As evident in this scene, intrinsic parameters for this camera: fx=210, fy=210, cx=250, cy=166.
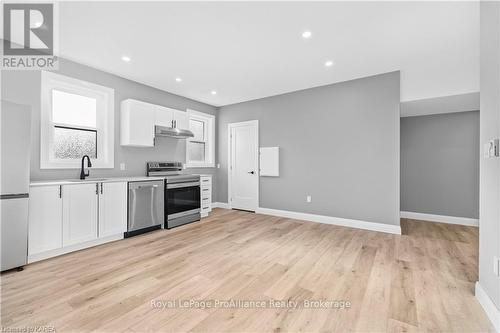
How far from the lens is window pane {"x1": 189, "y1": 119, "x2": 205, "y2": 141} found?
5.65 m

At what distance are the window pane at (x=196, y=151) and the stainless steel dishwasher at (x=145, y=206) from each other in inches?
67.3

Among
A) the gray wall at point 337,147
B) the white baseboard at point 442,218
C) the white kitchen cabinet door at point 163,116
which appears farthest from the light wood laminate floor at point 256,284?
the white kitchen cabinet door at point 163,116

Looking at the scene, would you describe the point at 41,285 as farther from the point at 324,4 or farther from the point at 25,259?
the point at 324,4

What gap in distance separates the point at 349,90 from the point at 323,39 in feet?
5.63

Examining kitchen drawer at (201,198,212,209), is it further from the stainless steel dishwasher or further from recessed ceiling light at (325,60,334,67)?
recessed ceiling light at (325,60,334,67)

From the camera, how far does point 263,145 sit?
17.4ft

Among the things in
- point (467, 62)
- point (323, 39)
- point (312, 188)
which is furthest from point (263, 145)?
point (467, 62)

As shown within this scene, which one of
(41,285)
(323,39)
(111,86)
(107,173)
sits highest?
(323,39)

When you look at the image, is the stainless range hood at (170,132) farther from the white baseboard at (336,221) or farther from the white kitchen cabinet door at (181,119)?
the white baseboard at (336,221)

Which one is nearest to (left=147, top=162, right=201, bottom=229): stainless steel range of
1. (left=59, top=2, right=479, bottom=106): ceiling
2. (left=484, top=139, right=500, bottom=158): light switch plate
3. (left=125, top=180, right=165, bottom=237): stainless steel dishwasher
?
(left=125, top=180, right=165, bottom=237): stainless steel dishwasher

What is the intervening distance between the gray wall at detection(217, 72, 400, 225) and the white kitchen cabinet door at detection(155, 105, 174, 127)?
2.01m

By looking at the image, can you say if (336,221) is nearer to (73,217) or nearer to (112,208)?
(112,208)

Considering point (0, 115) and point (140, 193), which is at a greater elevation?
point (0, 115)

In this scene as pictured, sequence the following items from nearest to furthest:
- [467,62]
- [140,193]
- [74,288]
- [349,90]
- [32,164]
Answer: [74,288]
[32,164]
[467,62]
[140,193]
[349,90]
